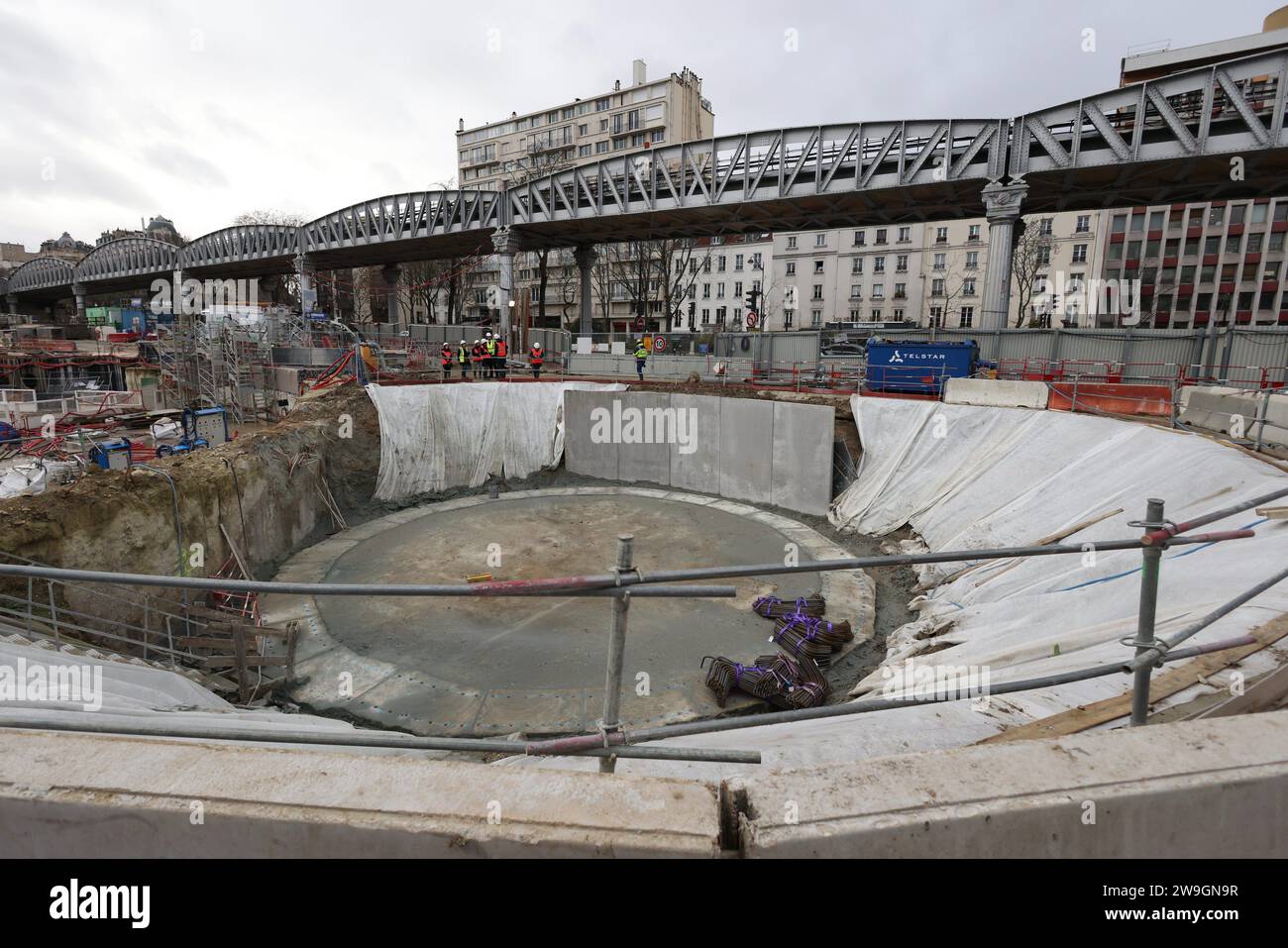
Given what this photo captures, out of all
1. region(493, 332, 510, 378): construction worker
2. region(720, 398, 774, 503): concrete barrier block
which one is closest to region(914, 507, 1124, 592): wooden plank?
region(720, 398, 774, 503): concrete barrier block

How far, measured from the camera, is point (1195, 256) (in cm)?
6262

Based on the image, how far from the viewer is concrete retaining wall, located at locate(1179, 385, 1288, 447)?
1027cm

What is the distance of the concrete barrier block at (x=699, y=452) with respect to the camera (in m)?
21.4

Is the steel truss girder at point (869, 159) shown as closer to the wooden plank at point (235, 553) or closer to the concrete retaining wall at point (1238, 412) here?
the concrete retaining wall at point (1238, 412)

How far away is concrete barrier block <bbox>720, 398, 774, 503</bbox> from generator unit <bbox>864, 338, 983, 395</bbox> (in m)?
4.34

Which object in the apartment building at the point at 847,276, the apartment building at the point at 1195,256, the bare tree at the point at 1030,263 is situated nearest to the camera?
the bare tree at the point at 1030,263

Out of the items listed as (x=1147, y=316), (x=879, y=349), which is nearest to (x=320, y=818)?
(x=879, y=349)

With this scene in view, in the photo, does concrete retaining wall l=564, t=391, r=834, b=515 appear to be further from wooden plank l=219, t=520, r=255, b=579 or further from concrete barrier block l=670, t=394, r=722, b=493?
wooden plank l=219, t=520, r=255, b=579

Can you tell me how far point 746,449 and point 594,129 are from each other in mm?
74458

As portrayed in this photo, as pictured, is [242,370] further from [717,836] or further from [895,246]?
[895,246]

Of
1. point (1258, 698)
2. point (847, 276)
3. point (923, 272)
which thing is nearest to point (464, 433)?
point (1258, 698)

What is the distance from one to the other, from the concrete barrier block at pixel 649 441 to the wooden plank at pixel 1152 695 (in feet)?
61.0

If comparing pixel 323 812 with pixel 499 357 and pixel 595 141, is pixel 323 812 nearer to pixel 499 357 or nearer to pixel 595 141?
pixel 499 357

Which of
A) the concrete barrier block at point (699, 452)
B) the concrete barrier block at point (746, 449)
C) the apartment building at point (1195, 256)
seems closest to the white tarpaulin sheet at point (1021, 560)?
the concrete barrier block at point (746, 449)
